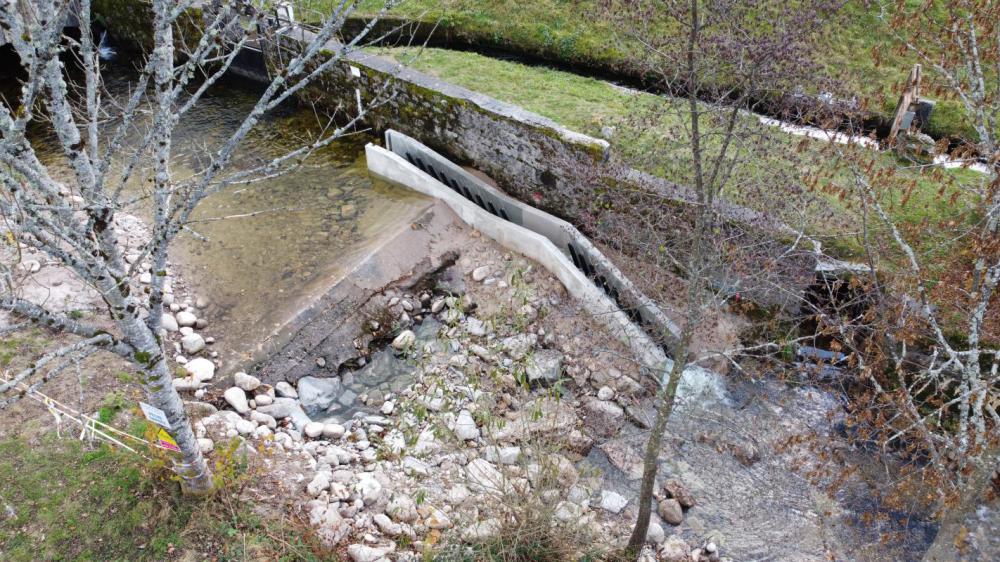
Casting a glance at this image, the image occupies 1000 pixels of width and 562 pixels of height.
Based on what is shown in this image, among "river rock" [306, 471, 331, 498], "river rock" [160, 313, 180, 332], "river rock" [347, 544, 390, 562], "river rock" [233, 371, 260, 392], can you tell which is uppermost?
"river rock" [160, 313, 180, 332]

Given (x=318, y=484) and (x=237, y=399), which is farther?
(x=237, y=399)

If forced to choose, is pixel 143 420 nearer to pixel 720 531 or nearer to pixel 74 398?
pixel 74 398

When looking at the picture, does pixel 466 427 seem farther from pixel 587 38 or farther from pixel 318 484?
pixel 587 38

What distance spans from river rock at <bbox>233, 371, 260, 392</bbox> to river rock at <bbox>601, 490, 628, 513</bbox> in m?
3.66

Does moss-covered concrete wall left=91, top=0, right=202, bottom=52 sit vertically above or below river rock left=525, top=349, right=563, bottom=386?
above

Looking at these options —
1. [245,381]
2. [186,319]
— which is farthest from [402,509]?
[186,319]

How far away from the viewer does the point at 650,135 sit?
30.5ft

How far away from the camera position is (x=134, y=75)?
13.5 meters

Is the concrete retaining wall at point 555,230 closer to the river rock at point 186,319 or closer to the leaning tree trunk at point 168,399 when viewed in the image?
the river rock at point 186,319

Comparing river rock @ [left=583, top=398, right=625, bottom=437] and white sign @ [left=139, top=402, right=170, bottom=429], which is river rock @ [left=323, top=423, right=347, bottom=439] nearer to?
white sign @ [left=139, top=402, right=170, bottom=429]

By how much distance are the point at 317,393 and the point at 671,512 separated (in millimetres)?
3778

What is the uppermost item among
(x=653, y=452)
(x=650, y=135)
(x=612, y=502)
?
(x=650, y=135)

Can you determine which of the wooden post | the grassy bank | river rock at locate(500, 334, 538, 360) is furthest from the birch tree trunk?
the wooden post

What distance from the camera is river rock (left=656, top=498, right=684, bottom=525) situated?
20.0 ft
